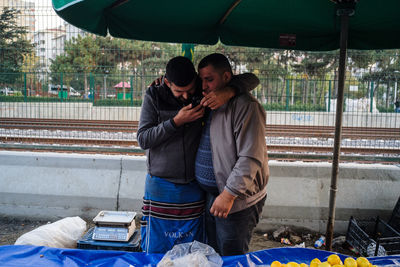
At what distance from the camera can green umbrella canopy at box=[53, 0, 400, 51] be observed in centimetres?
307

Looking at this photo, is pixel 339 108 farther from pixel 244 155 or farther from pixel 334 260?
pixel 334 260

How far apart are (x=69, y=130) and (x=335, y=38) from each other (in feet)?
30.7

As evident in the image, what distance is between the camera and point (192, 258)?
6.70 feet

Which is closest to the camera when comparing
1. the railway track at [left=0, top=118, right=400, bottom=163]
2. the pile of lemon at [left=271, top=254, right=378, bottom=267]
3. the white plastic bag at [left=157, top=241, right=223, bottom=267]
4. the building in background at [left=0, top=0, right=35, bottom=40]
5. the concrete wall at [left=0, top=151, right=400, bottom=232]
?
the pile of lemon at [left=271, top=254, right=378, bottom=267]

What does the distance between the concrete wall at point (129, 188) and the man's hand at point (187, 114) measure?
101 inches

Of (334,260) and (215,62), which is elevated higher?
(215,62)

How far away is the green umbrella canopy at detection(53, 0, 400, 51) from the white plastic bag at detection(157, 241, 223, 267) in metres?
1.90

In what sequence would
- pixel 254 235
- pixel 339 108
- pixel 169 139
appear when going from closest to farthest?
pixel 169 139 → pixel 339 108 → pixel 254 235

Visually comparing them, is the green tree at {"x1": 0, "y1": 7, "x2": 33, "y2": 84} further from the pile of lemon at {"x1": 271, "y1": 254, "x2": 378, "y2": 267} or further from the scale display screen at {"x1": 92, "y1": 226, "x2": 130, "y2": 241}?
the pile of lemon at {"x1": 271, "y1": 254, "x2": 378, "y2": 267}

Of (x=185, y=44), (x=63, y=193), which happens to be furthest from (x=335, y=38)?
(x=63, y=193)

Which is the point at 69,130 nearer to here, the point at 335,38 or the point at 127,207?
the point at 127,207

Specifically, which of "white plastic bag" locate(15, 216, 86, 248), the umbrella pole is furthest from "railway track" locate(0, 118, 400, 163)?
the umbrella pole

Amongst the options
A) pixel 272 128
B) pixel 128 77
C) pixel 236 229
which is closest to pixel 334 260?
pixel 236 229

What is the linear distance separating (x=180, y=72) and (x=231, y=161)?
792mm
